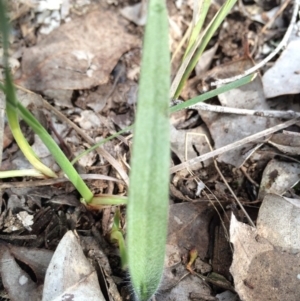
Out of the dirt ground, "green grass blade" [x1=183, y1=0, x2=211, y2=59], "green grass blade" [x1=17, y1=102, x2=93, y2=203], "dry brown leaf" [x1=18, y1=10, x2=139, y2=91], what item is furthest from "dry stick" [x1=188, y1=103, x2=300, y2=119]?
"green grass blade" [x1=17, y1=102, x2=93, y2=203]

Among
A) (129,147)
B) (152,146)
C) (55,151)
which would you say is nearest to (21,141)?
(55,151)

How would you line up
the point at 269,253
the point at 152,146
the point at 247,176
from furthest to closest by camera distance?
the point at 247,176
the point at 269,253
the point at 152,146

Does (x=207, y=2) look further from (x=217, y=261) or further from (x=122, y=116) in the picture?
(x=217, y=261)

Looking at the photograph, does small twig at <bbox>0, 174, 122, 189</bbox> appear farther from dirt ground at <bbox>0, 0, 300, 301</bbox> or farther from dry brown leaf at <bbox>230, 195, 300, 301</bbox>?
dry brown leaf at <bbox>230, 195, 300, 301</bbox>

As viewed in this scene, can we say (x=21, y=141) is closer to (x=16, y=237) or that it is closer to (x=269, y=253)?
(x=16, y=237)

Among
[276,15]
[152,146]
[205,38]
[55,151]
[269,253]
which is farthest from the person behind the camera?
[276,15]

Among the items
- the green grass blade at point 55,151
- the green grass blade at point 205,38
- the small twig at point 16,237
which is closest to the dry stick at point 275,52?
the green grass blade at point 205,38

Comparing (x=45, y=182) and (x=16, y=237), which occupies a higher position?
(x=45, y=182)

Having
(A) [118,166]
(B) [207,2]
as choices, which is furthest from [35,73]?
(B) [207,2]
